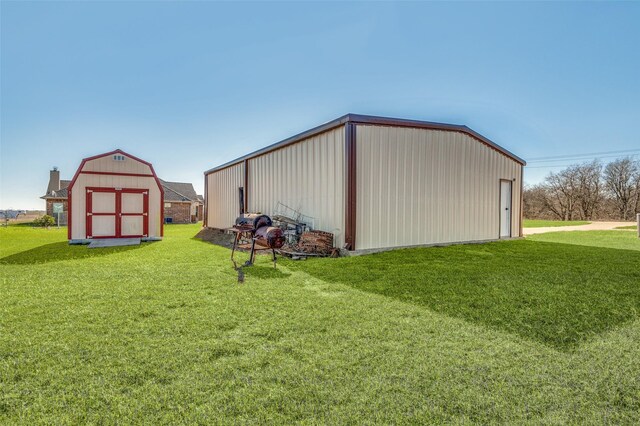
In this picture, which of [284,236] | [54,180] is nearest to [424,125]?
[284,236]

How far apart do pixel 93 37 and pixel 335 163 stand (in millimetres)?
7788

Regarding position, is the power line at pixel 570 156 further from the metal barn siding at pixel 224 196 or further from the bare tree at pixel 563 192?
the metal barn siding at pixel 224 196

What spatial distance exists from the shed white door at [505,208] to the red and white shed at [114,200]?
11984mm

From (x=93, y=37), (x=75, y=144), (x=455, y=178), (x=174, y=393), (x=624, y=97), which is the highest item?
(x=624, y=97)

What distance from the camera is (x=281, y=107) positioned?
40.3 ft

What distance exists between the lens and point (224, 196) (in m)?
15.1

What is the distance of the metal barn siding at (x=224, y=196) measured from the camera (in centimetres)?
1378

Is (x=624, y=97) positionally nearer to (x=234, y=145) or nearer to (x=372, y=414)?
(x=234, y=145)

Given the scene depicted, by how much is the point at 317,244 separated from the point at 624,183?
34892 millimetres

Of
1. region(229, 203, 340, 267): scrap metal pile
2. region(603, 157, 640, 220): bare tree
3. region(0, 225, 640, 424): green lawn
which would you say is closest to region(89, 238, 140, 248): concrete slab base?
region(229, 203, 340, 267): scrap metal pile

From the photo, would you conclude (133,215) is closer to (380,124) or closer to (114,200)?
(114,200)

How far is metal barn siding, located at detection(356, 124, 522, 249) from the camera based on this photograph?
7.74m

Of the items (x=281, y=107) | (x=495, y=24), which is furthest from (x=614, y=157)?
(x=281, y=107)

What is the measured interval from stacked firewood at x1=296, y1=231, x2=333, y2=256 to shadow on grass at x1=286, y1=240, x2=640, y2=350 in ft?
2.04
